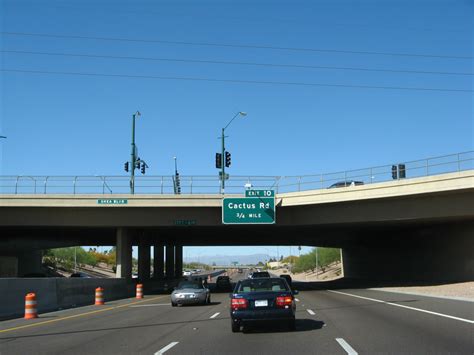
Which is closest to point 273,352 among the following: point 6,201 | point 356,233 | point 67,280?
point 67,280

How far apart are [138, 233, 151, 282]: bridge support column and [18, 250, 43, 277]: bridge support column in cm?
2107

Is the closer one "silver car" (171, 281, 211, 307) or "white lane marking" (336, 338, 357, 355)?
"white lane marking" (336, 338, 357, 355)

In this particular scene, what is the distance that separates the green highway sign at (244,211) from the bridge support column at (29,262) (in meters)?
41.3

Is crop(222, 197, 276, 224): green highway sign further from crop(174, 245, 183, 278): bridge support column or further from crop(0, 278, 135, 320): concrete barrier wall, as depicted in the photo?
crop(174, 245, 183, 278): bridge support column

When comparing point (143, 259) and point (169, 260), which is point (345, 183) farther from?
point (169, 260)

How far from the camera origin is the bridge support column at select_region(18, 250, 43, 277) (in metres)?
71.3

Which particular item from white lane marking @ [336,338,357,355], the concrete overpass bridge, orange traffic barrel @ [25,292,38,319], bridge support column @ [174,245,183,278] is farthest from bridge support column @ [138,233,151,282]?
white lane marking @ [336,338,357,355]

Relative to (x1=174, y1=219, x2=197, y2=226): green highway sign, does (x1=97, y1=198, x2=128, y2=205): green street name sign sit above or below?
above

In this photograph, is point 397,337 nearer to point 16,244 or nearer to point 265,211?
point 265,211

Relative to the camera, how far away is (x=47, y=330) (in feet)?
54.5

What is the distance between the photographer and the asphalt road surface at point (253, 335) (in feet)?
37.5

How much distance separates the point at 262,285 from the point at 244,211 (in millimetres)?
24125

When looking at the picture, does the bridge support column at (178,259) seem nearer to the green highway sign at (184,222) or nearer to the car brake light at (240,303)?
the green highway sign at (184,222)

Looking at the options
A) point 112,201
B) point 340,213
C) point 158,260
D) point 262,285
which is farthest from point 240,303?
point 158,260
